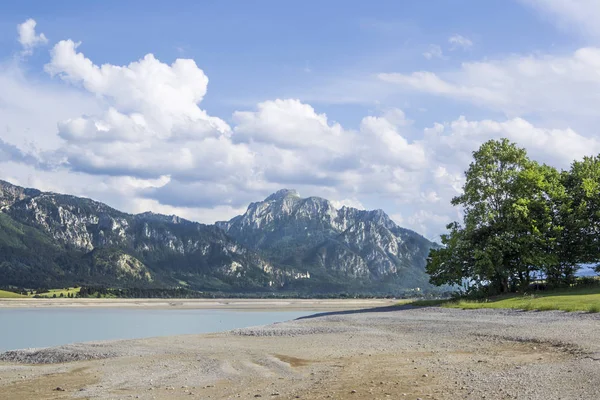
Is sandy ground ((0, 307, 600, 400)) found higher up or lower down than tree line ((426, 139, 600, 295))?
lower down

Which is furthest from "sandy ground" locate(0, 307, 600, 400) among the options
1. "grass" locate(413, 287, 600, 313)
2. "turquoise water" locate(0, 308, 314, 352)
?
"turquoise water" locate(0, 308, 314, 352)

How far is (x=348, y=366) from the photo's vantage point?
23.0 m

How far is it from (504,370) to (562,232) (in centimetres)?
4928

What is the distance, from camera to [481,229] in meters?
65.1

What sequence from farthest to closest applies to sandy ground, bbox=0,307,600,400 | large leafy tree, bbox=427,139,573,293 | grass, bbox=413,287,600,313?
large leafy tree, bbox=427,139,573,293 → grass, bbox=413,287,600,313 → sandy ground, bbox=0,307,600,400

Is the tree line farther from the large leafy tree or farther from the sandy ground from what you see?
the sandy ground

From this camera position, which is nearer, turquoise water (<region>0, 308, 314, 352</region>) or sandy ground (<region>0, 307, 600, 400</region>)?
sandy ground (<region>0, 307, 600, 400</region>)

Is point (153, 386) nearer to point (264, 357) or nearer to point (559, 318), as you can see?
point (264, 357)

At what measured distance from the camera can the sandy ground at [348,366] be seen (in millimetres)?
17766

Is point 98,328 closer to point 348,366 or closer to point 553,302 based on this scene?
point 553,302

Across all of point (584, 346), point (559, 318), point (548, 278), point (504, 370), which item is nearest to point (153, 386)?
point (504, 370)

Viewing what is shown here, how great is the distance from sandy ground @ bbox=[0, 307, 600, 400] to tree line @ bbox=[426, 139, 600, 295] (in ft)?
78.5

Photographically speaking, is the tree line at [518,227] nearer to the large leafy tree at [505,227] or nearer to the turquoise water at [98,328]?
the large leafy tree at [505,227]

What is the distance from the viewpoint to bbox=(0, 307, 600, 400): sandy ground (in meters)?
17.8
